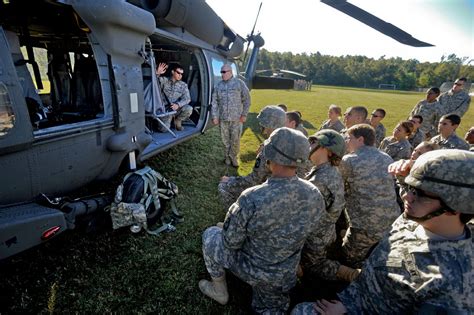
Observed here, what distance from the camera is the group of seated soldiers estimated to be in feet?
4.63

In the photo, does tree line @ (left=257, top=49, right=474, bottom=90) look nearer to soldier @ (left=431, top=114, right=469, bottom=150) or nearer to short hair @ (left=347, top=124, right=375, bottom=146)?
soldier @ (left=431, top=114, right=469, bottom=150)

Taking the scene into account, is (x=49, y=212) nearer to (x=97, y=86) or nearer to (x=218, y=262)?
(x=218, y=262)

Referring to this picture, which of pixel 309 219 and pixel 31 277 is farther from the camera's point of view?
pixel 31 277

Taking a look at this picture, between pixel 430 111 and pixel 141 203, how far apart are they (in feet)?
24.1

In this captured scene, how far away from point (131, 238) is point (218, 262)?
1.30 m

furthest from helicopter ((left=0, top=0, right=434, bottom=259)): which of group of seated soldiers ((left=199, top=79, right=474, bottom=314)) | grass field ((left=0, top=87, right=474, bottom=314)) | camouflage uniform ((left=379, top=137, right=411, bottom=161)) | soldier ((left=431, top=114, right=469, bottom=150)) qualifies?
soldier ((left=431, top=114, right=469, bottom=150))

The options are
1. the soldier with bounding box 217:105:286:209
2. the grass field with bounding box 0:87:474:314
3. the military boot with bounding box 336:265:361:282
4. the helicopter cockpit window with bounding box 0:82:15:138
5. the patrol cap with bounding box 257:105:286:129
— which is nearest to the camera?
the helicopter cockpit window with bounding box 0:82:15:138

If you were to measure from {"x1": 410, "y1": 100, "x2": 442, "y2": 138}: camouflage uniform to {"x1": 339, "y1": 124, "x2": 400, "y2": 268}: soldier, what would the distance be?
5.16 meters

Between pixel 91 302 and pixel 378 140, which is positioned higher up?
pixel 378 140

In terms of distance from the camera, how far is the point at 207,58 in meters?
6.27

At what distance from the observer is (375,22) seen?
3314mm

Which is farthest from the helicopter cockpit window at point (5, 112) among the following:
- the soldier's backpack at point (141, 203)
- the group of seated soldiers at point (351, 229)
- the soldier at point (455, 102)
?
the soldier at point (455, 102)

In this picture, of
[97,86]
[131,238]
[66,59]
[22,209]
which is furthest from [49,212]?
A: [66,59]

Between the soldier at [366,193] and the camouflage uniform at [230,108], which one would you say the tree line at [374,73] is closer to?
the camouflage uniform at [230,108]
